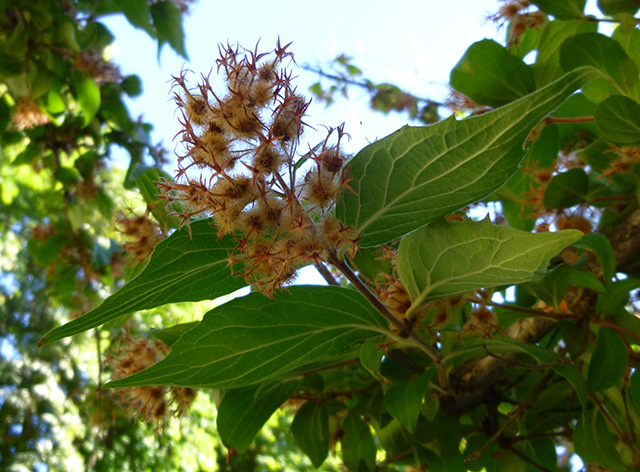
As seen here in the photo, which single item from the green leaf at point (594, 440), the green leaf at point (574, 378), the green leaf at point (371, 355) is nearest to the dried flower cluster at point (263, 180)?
the green leaf at point (371, 355)

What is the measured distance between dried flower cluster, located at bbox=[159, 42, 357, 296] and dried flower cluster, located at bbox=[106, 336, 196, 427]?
1.09ft

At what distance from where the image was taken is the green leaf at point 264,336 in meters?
0.49

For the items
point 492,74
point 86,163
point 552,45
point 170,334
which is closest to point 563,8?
point 552,45

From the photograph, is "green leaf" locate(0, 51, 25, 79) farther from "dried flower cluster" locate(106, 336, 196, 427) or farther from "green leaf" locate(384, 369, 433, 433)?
"green leaf" locate(384, 369, 433, 433)

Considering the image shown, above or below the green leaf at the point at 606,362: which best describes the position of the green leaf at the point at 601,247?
above

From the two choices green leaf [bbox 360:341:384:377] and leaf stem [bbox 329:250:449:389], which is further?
green leaf [bbox 360:341:384:377]

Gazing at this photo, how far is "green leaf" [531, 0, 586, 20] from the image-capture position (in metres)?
0.82

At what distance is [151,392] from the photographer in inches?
29.0

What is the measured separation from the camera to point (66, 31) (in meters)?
1.51

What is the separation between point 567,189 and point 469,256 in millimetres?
377

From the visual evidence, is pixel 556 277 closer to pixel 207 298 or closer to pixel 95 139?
pixel 207 298

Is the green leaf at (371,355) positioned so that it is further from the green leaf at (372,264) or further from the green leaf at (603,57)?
the green leaf at (603,57)

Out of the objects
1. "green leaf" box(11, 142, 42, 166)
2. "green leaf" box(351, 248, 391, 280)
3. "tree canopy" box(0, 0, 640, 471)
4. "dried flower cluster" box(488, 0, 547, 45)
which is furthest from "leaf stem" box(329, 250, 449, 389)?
"green leaf" box(11, 142, 42, 166)

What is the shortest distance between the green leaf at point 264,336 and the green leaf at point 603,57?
1.51ft
